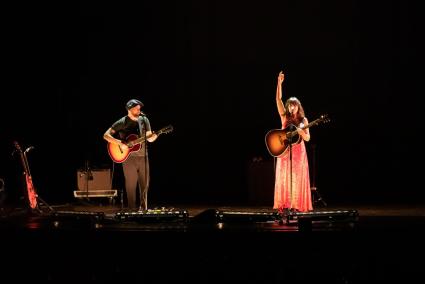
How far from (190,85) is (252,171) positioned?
2.14 meters

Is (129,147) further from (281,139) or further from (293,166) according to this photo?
(293,166)

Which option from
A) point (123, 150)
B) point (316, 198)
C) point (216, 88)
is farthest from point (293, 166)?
point (216, 88)

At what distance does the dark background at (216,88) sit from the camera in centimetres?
1135

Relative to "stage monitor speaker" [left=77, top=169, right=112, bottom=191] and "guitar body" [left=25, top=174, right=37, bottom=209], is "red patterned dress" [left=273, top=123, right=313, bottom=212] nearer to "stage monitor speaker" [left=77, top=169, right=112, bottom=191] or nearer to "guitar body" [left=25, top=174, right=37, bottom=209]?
"guitar body" [left=25, top=174, right=37, bottom=209]

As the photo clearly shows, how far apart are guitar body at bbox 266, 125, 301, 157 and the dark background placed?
8.78 ft

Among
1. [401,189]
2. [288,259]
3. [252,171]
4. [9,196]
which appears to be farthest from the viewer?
[9,196]

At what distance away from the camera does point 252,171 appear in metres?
11.0

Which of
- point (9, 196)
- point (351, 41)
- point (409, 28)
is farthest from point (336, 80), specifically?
point (9, 196)

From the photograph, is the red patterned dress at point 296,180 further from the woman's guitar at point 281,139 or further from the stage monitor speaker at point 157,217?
the stage monitor speaker at point 157,217

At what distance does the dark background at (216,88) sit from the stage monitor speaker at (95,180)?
274 millimetres

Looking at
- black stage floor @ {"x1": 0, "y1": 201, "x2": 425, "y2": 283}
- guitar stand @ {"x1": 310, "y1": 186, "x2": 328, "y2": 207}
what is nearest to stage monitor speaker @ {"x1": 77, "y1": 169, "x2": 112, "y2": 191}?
guitar stand @ {"x1": 310, "y1": 186, "x2": 328, "y2": 207}

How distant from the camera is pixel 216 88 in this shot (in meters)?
11.9

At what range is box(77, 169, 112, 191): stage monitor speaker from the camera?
443 inches

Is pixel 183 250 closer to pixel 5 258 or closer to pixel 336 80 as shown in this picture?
pixel 5 258
